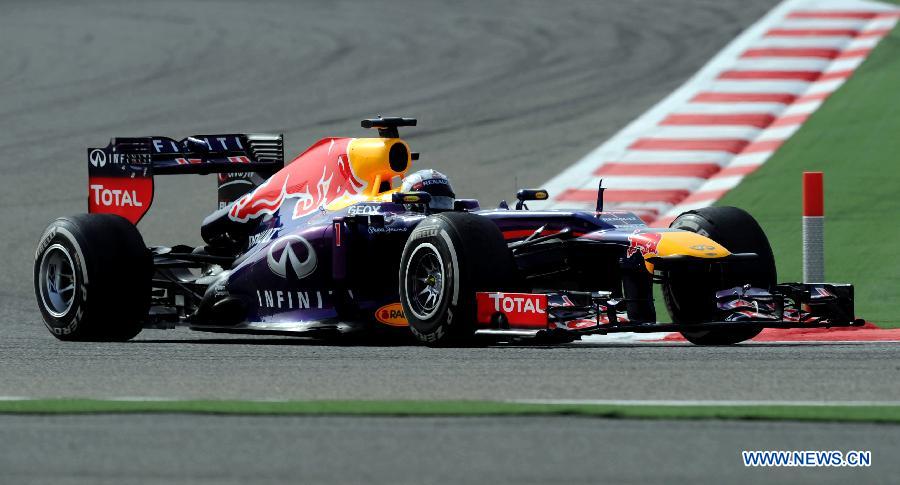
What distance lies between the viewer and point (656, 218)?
682 inches

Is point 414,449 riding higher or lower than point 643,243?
lower

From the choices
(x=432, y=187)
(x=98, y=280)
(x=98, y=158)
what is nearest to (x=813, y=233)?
(x=432, y=187)

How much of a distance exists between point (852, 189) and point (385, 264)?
6.42 meters

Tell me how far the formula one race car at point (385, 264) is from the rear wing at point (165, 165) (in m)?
0.01

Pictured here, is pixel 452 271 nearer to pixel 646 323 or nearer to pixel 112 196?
pixel 646 323

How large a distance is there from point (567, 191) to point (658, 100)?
4.78m

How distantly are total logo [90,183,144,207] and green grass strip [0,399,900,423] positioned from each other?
5691 mm

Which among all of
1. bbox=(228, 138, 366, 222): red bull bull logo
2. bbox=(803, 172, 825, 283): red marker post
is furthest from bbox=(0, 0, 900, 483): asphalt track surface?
bbox=(803, 172, 825, 283): red marker post

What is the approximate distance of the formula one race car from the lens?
11.2 metres

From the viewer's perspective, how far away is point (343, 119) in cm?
2286

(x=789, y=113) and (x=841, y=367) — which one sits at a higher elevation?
(x=789, y=113)

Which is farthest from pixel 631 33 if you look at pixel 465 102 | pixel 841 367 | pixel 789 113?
pixel 841 367

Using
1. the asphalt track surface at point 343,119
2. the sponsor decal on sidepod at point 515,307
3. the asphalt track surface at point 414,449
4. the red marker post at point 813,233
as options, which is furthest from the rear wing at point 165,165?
the asphalt track surface at point 414,449

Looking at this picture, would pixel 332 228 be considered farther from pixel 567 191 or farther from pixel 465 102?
pixel 465 102
